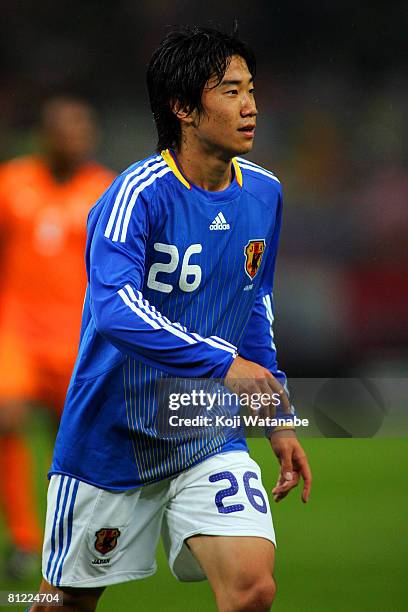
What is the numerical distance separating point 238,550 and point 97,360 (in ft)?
2.00

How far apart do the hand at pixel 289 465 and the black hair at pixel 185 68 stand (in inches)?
32.8

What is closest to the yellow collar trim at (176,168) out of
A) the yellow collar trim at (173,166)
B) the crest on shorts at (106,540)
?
the yellow collar trim at (173,166)

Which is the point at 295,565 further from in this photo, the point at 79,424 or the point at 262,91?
the point at 262,91

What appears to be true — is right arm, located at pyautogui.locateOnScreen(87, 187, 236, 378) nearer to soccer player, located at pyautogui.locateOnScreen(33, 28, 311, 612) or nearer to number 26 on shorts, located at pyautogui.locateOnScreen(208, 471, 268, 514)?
soccer player, located at pyautogui.locateOnScreen(33, 28, 311, 612)

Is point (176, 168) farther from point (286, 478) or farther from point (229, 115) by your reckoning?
point (286, 478)

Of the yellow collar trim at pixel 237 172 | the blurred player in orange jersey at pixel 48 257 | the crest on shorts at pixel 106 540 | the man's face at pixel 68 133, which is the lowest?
the blurred player in orange jersey at pixel 48 257

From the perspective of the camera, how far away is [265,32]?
33.5 feet

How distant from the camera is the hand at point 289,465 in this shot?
276 centimetres

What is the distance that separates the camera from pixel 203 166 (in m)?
2.89

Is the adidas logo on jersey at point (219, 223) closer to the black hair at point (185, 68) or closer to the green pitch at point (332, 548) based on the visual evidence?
the black hair at point (185, 68)

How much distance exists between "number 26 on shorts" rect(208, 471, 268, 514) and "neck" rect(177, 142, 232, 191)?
0.74 metres

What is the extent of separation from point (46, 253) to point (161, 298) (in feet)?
7.23

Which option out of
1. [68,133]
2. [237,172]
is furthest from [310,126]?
[237,172]

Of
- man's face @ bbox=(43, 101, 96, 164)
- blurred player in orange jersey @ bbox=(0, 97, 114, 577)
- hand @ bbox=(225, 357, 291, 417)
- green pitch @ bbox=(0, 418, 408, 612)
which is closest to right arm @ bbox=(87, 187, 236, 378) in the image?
hand @ bbox=(225, 357, 291, 417)
